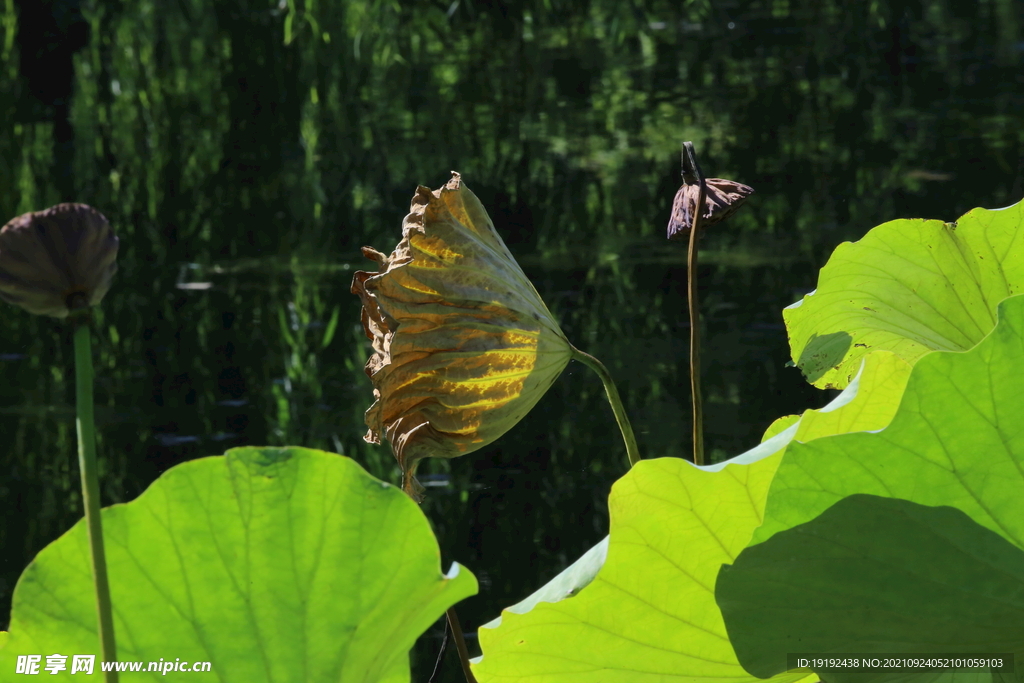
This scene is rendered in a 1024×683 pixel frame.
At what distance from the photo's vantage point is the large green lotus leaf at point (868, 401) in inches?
10.0

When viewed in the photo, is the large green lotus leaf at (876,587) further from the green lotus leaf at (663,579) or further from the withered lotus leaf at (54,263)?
the withered lotus leaf at (54,263)

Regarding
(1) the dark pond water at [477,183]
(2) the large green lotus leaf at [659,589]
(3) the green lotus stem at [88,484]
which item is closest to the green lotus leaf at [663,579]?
(2) the large green lotus leaf at [659,589]

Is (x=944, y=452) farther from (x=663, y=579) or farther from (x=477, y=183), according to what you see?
(x=477, y=183)

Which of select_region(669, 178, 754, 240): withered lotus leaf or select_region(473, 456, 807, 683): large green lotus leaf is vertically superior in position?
select_region(669, 178, 754, 240): withered lotus leaf

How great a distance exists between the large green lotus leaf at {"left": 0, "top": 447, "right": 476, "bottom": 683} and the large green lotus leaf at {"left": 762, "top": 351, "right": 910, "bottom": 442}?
10 centimetres

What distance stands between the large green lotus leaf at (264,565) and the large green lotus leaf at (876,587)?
7 centimetres

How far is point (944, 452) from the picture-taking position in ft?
0.72

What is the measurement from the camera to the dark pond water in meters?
2.14

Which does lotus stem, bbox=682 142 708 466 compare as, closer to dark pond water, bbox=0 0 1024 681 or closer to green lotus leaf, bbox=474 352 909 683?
green lotus leaf, bbox=474 352 909 683

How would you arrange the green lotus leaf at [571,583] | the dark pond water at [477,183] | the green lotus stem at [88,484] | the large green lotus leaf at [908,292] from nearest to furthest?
1. the green lotus stem at [88,484]
2. the green lotus leaf at [571,583]
3. the large green lotus leaf at [908,292]
4. the dark pond water at [477,183]

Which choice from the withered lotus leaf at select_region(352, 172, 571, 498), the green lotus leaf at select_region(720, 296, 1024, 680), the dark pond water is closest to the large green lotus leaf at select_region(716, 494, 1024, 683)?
the green lotus leaf at select_region(720, 296, 1024, 680)

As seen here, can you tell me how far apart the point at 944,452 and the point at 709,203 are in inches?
5.7

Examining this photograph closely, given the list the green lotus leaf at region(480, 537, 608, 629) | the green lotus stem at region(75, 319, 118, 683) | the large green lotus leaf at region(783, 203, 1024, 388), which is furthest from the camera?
the large green lotus leaf at region(783, 203, 1024, 388)

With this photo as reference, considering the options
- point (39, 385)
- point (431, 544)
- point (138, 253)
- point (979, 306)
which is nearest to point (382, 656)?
point (431, 544)
